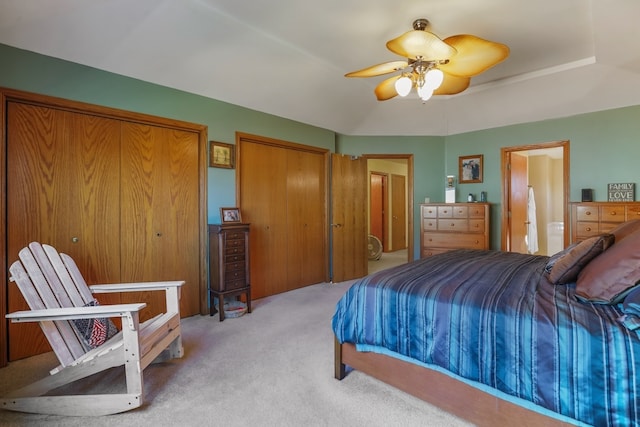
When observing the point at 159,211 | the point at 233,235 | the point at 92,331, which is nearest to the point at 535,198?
the point at 233,235

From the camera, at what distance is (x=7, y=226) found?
228cm

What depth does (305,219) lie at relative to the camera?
4.39 metres

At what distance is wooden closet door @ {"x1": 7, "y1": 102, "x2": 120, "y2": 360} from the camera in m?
2.32

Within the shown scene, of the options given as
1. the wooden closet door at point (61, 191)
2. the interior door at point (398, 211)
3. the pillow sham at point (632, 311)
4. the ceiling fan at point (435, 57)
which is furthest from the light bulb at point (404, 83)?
the interior door at point (398, 211)

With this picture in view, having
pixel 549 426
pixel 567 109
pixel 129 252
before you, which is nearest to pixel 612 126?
pixel 567 109

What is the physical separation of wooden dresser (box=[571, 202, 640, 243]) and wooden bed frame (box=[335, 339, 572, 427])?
310cm

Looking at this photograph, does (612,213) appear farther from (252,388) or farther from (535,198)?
(252,388)

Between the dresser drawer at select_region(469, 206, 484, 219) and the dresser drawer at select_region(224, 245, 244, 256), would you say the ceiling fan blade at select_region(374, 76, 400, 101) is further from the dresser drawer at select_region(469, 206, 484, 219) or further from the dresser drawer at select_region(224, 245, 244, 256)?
the dresser drawer at select_region(469, 206, 484, 219)

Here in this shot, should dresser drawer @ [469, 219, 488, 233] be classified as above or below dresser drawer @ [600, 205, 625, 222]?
below

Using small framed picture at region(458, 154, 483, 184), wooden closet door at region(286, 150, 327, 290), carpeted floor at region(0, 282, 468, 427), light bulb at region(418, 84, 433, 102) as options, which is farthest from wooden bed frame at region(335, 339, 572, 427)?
small framed picture at region(458, 154, 483, 184)

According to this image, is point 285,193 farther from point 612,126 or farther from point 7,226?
point 612,126

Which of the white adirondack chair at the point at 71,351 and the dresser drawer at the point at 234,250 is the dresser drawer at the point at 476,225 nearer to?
the dresser drawer at the point at 234,250

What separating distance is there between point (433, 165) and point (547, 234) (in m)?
3.41

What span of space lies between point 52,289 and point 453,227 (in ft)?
14.5
